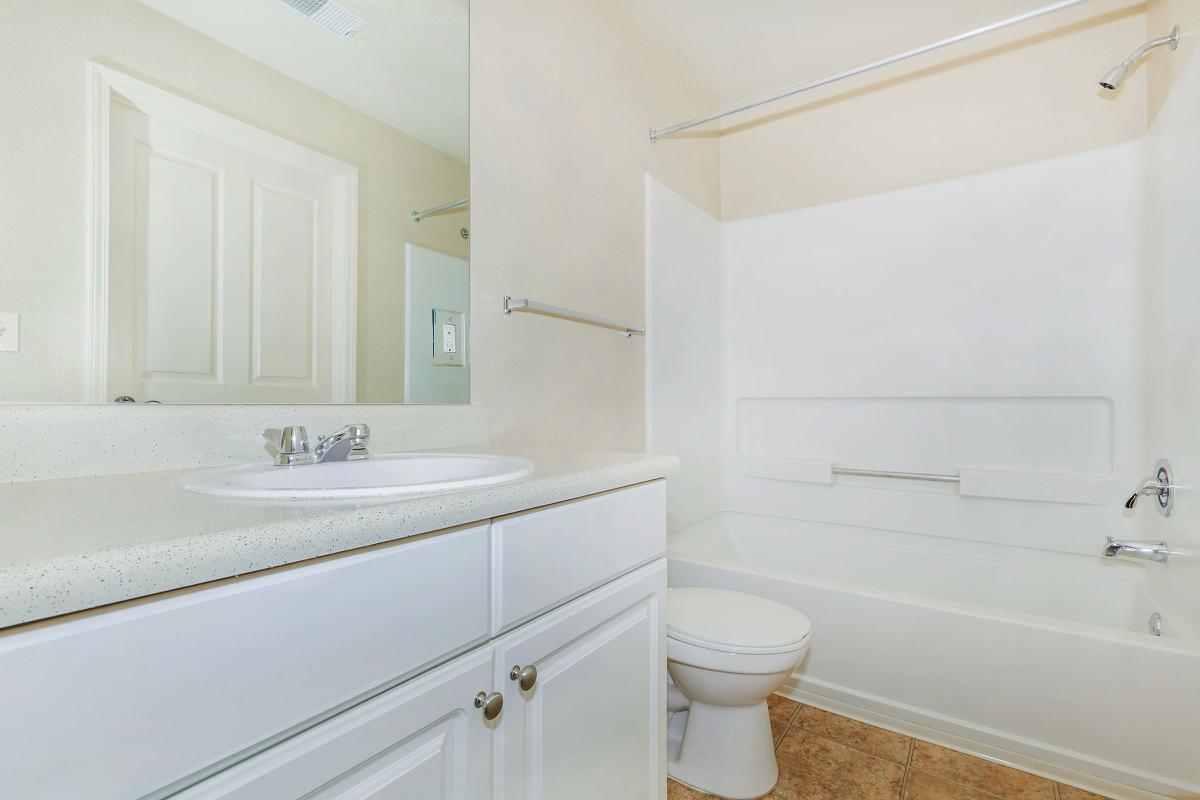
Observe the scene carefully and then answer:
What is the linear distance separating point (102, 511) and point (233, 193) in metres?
0.64

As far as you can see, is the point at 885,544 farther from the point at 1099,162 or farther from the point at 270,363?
the point at 270,363

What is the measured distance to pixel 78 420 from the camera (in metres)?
0.79

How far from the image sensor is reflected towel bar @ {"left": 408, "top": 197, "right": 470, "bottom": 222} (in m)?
1.28

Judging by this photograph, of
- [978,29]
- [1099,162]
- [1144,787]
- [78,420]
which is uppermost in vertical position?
[978,29]

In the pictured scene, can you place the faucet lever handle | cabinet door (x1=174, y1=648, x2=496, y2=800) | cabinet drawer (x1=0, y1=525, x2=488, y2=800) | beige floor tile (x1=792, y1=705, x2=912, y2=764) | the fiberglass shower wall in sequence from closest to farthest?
cabinet drawer (x1=0, y1=525, x2=488, y2=800) → cabinet door (x1=174, y1=648, x2=496, y2=800) → the faucet lever handle → beige floor tile (x1=792, y1=705, x2=912, y2=764) → the fiberglass shower wall

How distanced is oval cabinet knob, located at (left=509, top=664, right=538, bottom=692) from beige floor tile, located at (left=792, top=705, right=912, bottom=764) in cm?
127

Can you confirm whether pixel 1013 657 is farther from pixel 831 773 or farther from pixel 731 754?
pixel 731 754

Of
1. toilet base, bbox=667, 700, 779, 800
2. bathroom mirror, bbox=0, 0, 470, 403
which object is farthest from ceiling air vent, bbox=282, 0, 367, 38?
toilet base, bbox=667, 700, 779, 800

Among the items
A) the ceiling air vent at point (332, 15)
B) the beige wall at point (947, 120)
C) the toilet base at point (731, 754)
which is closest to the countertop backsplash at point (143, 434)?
the ceiling air vent at point (332, 15)

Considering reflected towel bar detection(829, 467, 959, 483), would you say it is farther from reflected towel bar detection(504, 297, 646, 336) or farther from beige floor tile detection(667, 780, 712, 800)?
beige floor tile detection(667, 780, 712, 800)

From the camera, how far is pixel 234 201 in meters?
0.98

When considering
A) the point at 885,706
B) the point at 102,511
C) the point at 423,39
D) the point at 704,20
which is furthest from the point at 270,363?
the point at 704,20

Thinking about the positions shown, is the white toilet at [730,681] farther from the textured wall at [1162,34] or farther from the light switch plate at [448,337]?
the textured wall at [1162,34]

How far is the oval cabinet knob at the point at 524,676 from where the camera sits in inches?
30.7
